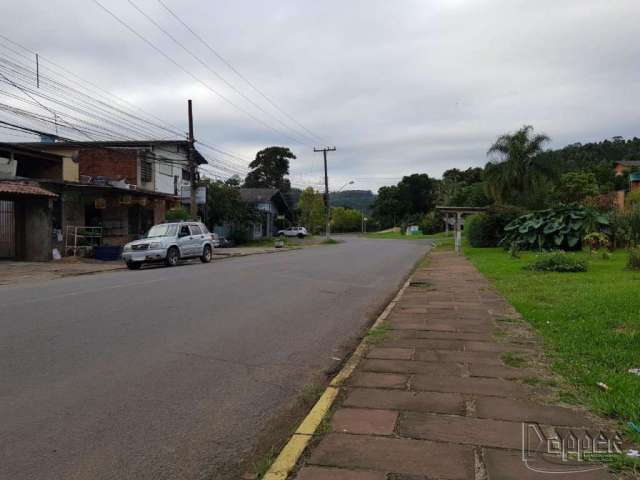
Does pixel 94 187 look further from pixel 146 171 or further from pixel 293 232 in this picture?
pixel 293 232

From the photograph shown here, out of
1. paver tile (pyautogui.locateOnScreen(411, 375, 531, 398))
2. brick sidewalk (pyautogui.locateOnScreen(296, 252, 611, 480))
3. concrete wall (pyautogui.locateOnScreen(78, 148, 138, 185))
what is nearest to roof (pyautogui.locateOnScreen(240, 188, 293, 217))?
concrete wall (pyautogui.locateOnScreen(78, 148, 138, 185))

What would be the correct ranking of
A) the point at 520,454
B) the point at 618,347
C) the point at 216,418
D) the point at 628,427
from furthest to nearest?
the point at 618,347 → the point at 216,418 → the point at 628,427 → the point at 520,454

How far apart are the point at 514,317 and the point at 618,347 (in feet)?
8.94

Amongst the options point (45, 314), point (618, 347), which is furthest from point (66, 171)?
point (618, 347)

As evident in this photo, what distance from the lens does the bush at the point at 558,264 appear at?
53.2ft

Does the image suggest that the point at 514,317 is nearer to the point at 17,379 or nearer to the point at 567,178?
the point at 17,379

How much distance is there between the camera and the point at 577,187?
189ft

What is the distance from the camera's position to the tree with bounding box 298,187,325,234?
8144 cm

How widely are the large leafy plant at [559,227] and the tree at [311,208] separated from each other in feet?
175

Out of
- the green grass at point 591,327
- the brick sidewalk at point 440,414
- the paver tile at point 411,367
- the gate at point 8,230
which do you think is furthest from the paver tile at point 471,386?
the gate at point 8,230

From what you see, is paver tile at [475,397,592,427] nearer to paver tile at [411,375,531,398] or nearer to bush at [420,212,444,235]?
paver tile at [411,375,531,398]

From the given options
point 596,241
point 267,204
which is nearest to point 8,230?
point 596,241

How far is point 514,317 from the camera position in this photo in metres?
9.10

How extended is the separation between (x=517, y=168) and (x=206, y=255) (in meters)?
26.8
